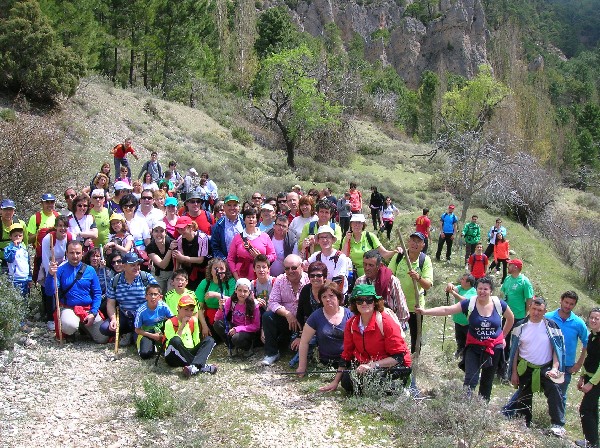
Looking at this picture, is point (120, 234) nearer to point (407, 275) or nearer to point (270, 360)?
point (270, 360)

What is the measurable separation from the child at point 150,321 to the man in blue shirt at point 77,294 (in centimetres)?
75

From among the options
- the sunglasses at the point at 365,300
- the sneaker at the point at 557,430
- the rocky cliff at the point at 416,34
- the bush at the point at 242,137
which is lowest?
the sneaker at the point at 557,430

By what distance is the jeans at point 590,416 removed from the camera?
6.41 meters

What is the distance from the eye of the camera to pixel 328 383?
633cm

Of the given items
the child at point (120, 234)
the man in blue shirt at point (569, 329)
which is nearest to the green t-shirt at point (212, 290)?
the child at point (120, 234)

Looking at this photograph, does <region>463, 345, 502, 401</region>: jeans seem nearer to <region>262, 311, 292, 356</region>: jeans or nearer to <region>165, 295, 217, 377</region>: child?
<region>262, 311, 292, 356</region>: jeans

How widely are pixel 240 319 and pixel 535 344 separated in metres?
3.54

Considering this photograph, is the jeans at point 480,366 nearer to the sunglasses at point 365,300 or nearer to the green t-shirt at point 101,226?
the sunglasses at point 365,300

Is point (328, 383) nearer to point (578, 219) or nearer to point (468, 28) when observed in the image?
point (578, 219)

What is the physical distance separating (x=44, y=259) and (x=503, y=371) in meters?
6.82

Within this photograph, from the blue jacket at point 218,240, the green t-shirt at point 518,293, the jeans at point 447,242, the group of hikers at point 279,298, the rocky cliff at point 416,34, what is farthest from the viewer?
the rocky cliff at point 416,34

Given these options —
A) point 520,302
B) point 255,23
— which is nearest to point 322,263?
point 520,302

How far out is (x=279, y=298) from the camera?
23.0ft

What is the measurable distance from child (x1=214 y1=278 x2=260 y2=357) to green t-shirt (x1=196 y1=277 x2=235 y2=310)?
7.3 inches
